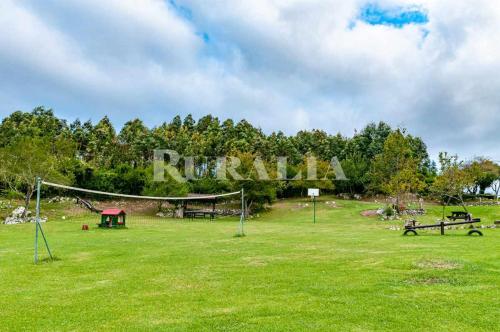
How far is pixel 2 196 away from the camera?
4662 centimetres

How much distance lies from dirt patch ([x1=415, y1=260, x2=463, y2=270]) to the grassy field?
0.03 m

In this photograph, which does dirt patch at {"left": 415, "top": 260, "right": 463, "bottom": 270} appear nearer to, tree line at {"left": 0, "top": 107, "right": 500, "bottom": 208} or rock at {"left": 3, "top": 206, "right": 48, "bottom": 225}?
tree line at {"left": 0, "top": 107, "right": 500, "bottom": 208}

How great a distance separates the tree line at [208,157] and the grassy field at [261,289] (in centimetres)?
2486

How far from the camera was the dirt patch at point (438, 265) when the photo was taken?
9500mm

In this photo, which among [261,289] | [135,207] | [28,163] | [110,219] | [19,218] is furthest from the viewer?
[135,207]

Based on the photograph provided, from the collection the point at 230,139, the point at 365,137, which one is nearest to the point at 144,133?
the point at 230,139

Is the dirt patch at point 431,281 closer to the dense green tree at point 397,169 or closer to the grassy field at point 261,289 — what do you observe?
the grassy field at point 261,289

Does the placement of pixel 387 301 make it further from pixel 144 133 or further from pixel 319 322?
pixel 144 133

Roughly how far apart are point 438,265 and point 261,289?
4534mm

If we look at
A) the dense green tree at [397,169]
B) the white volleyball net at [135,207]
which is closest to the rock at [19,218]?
the white volleyball net at [135,207]

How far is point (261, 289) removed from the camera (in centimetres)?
812

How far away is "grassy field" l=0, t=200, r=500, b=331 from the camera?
6113 millimetres

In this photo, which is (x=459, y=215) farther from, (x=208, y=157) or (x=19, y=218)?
(x=208, y=157)

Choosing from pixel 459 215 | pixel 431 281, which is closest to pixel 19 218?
pixel 459 215
